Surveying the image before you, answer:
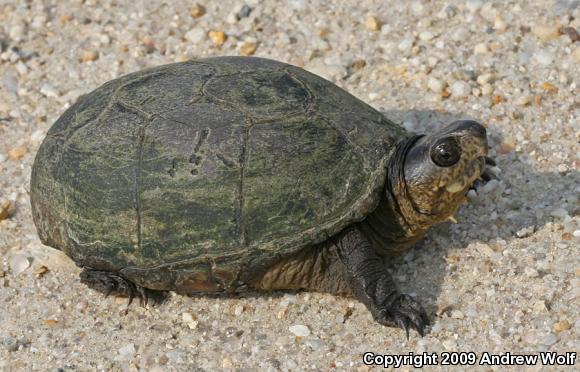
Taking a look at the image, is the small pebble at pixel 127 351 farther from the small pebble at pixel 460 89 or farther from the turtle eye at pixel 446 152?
the small pebble at pixel 460 89

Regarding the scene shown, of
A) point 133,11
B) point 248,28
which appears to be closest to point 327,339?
point 248,28

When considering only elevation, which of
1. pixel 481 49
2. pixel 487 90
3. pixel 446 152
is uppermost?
pixel 446 152

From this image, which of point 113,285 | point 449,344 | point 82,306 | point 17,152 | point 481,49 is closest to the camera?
point 449,344

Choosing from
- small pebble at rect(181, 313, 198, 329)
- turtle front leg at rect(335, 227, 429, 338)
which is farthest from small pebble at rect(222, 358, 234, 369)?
turtle front leg at rect(335, 227, 429, 338)

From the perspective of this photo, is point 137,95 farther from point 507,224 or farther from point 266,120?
point 507,224

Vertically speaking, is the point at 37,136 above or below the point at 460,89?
below

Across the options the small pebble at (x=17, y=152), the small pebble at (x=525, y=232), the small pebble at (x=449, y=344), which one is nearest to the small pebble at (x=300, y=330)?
the small pebble at (x=449, y=344)

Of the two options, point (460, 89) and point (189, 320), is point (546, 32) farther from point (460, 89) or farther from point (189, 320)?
point (189, 320)

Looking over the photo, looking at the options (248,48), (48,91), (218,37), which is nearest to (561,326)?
(248,48)
